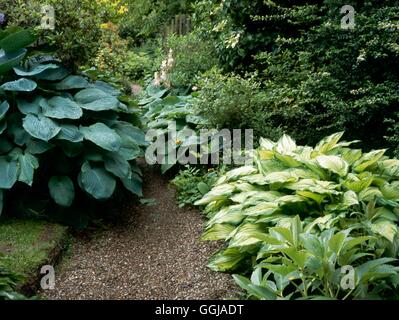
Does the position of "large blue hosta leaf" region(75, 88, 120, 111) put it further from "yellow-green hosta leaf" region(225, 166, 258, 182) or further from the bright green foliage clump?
"yellow-green hosta leaf" region(225, 166, 258, 182)

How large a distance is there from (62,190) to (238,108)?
1.97 m

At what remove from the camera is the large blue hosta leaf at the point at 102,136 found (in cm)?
446

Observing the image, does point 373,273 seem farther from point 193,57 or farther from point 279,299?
point 193,57

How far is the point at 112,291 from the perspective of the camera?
365 centimetres

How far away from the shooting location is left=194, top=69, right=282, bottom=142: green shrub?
5.22 meters

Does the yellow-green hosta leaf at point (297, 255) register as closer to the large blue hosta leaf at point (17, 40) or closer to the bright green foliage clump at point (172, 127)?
the bright green foliage clump at point (172, 127)

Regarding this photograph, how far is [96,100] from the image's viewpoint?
4.86 m

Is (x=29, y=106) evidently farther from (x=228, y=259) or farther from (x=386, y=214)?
(x=386, y=214)

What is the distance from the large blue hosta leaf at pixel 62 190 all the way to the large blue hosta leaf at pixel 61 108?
57 cm

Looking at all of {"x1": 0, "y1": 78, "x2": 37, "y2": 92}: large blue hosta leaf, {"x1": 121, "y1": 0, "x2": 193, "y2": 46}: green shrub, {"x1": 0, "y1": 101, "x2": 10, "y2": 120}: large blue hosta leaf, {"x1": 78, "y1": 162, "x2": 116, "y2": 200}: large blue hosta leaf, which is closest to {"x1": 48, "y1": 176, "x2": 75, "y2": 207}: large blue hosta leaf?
{"x1": 78, "y1": 162, "x2": 116, "y2": 200}: large blue hosta leaf

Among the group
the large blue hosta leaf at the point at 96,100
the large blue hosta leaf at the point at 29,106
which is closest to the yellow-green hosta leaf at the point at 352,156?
the large blue hosta leaf at the point at 96,100

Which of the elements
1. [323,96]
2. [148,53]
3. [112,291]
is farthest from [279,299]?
[148,53]
